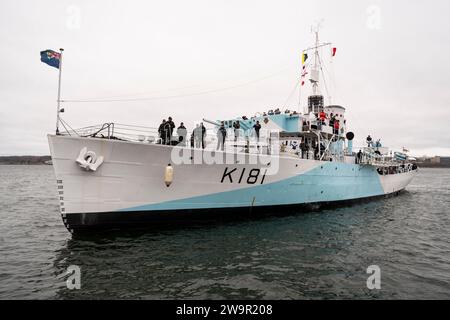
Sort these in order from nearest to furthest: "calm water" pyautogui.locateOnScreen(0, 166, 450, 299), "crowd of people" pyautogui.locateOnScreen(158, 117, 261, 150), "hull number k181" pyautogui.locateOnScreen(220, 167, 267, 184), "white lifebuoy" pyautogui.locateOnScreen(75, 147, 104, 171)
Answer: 1. "calm water" pyautogui.locateOnScreen(0, 166, 450, 299)
2. "white lifebuoy" pyautogui.locateOnScreen(75, 147, 104, 171)
3. "crowd of people" pyautogui.locateOnScreen(158, 117, 261, 150)
4. "hull number k181" pyautogui.locateOnScreen(220, 167, 267, 184)

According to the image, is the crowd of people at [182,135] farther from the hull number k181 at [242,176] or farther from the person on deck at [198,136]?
the hull number k181 at [242,176]

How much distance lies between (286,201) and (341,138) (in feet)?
27.5

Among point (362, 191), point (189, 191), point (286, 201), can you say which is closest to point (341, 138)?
point (362, 191)

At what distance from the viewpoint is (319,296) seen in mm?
6383

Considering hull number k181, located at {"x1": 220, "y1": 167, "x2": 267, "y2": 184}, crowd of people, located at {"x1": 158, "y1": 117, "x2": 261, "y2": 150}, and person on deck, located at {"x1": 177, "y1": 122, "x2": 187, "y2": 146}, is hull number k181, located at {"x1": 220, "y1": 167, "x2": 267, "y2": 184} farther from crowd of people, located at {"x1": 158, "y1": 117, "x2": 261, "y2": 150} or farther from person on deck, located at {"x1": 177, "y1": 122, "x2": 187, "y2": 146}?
person on deck, located at {"x1": 177, "y1": 122, "x2": 187, "y2": 146}

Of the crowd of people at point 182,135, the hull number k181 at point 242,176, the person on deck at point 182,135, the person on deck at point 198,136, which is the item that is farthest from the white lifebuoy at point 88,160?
the hull number k181 at point 242,176

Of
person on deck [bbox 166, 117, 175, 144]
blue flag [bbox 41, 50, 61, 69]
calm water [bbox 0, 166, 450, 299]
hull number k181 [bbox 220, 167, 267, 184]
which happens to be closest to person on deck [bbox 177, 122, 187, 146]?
person on deck [bbox 166, 117, 175, 144]

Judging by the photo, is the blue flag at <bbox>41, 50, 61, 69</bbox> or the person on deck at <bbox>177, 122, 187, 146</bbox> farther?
the person on deck at <bbox>177, 122, 187, 146</bbox>

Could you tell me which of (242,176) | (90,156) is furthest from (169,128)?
(242,176)

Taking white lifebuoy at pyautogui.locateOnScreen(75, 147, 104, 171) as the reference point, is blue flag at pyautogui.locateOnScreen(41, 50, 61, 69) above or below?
above

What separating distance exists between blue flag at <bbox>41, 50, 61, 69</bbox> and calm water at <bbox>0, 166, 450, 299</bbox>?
5783 millimetres

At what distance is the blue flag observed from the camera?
980cm

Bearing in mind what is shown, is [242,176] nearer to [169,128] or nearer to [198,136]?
[198,136]

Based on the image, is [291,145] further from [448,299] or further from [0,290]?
[0,290]
